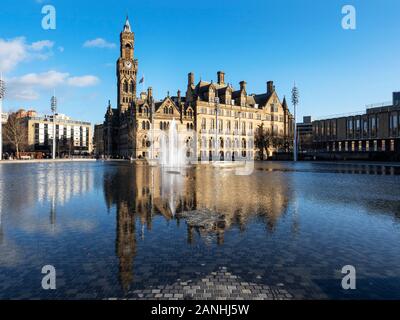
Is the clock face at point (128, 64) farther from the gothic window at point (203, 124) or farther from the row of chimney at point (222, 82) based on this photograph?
the gothic window at point (203, 124)

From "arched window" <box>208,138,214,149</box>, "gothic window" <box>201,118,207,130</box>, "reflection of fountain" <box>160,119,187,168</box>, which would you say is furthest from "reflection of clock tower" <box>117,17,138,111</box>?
"arched window" <box>208,138,214,149</box>

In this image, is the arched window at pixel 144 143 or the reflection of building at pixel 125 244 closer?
the reflection of building at pixel 125 244

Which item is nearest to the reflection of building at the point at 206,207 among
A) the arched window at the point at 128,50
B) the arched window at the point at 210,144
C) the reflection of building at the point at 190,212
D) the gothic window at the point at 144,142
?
the reflection of building at the point at 190,212

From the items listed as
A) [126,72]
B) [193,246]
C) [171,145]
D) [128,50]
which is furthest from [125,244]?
[128,50]

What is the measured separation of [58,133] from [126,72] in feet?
293

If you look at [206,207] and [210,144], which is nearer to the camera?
[206,207]

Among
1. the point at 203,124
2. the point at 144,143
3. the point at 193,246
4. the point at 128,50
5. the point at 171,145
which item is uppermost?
the point at 128,50

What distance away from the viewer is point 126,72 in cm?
10325

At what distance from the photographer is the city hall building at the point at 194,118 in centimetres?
8825

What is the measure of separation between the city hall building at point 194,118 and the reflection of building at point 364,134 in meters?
16.1

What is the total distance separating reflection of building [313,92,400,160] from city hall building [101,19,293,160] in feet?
52.9

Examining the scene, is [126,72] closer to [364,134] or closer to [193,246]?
[364,134]
